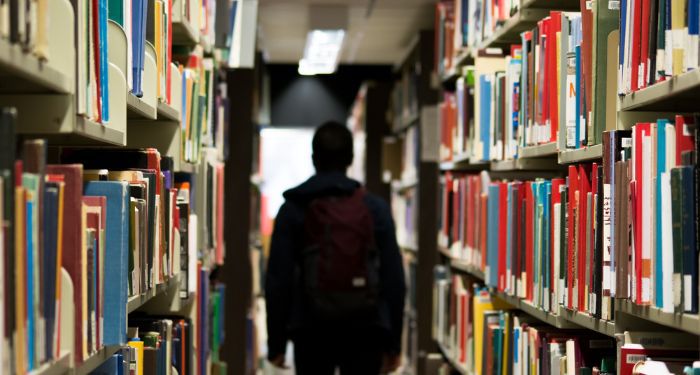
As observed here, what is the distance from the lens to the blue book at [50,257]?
1.39m

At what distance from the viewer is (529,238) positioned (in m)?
2.68

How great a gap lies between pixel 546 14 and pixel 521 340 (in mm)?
991

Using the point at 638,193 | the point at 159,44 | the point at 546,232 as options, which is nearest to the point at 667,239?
the point at 638,193

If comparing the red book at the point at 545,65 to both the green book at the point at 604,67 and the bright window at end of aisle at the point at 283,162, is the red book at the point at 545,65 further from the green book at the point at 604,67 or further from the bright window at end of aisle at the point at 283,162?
the bright window at end of aisle at the point at 283,162

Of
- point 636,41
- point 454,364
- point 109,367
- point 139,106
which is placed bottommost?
point 454,364

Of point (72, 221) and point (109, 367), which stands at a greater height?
point (72, 221)

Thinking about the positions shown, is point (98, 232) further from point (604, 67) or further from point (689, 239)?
point (604, 67)

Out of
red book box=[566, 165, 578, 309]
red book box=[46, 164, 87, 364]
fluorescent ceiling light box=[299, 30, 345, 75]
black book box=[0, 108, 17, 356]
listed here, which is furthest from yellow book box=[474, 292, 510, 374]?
fluorescent ceiling light box=[299, 30, 345, 75]

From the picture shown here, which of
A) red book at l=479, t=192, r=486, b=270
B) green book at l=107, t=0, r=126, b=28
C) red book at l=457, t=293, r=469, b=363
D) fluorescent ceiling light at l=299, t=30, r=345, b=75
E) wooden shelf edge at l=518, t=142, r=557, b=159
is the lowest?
red book at l=457, t=293, r=469, b=363

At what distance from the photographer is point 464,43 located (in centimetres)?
399

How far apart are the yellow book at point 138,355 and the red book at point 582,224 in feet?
3.42

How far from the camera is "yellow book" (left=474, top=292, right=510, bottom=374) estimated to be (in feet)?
10.9

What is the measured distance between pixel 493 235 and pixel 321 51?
4.45 metres

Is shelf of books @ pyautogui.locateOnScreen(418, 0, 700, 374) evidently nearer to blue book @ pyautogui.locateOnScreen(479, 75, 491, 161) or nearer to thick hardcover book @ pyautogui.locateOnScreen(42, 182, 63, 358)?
blue book @ pyautogui.locateOnScreen(479, 75, 491, 161)
